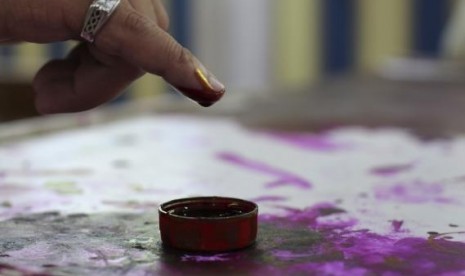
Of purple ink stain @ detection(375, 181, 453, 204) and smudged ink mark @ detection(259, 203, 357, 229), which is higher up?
smudged ink mark @ detection(259, 203, 357, 229)

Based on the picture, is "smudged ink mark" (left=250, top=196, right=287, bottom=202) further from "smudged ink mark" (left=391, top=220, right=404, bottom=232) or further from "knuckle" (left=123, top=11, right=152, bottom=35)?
"knuckle" (left=123, top=11, right=152, bottom=35)

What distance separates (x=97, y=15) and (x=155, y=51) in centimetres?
8

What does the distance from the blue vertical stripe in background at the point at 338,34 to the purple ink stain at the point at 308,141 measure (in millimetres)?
2934

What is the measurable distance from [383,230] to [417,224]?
0.19 ft

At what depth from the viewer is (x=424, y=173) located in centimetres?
131

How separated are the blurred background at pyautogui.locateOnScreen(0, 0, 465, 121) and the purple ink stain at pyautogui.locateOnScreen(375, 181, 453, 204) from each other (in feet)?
10.6

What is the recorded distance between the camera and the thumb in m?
0.84

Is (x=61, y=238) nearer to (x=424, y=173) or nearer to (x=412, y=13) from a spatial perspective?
(x=424, y=173)

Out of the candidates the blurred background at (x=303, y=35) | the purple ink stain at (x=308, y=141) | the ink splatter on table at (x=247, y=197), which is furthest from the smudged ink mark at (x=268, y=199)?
the blurred background at (x=303, y=35)

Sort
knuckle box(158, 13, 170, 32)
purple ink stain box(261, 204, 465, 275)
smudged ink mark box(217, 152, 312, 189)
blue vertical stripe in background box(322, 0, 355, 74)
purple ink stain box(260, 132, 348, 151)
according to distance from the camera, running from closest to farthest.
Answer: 1. purple ink stain box(261, 204, 465, 275)
2. knuckle box(158, 13, 170, 32)
3. smudged ink mark box(217, 152, 312, 189)
4. purple ink stain box(260, 132, 348, 151)
5. blue vertical stripe in background box(322, 0, 355, 74)

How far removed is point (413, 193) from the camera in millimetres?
1133

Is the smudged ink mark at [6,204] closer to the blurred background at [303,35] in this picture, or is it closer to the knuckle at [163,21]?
the knuckle at [163,21]

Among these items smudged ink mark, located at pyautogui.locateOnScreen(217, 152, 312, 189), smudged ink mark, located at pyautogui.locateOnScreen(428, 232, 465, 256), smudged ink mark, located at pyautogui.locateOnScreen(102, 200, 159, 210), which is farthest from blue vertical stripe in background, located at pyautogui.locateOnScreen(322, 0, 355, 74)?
smudged ink mark, located at pyautogui.locateOnScreen(428, 232, 465, 256)

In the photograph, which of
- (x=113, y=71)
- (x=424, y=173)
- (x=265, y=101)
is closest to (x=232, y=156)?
(x=424, y=173)
